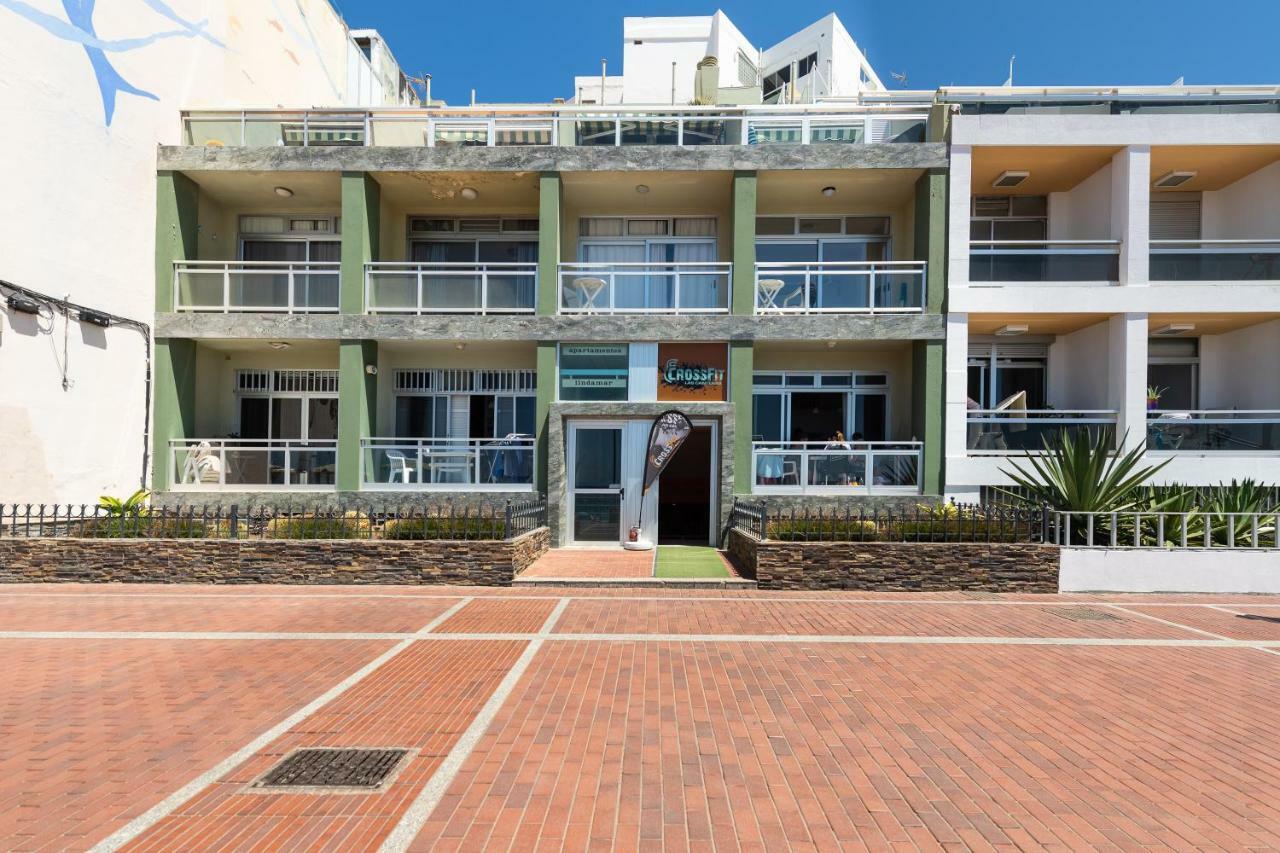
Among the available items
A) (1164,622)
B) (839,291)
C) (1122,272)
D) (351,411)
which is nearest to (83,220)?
(351,411)

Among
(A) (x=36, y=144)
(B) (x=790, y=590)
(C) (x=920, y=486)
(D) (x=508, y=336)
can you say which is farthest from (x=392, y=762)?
(A) (x=36, y=144)

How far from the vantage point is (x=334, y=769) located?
14.3 feet

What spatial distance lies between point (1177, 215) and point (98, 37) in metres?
22.6

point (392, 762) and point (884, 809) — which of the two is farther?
point (392, 762)

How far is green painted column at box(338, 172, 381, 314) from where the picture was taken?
568 inches

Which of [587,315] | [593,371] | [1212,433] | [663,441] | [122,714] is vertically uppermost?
[587,315]

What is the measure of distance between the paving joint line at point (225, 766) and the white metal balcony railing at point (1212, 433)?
14953 millimetres

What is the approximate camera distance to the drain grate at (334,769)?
4.18m

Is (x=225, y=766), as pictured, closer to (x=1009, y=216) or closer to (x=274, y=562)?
(x=274, y=562)

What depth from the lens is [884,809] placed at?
12.9 feet

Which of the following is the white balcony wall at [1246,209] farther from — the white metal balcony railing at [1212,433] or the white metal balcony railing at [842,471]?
the white metal balcony railing at [842,471]

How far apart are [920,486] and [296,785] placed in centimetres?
1251

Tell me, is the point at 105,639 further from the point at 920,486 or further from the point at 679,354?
the point at 920,486

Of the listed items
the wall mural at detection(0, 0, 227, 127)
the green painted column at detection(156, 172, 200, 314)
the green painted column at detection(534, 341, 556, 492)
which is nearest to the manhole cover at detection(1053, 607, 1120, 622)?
the green painted column at detection(534, 341, 556, 492)
